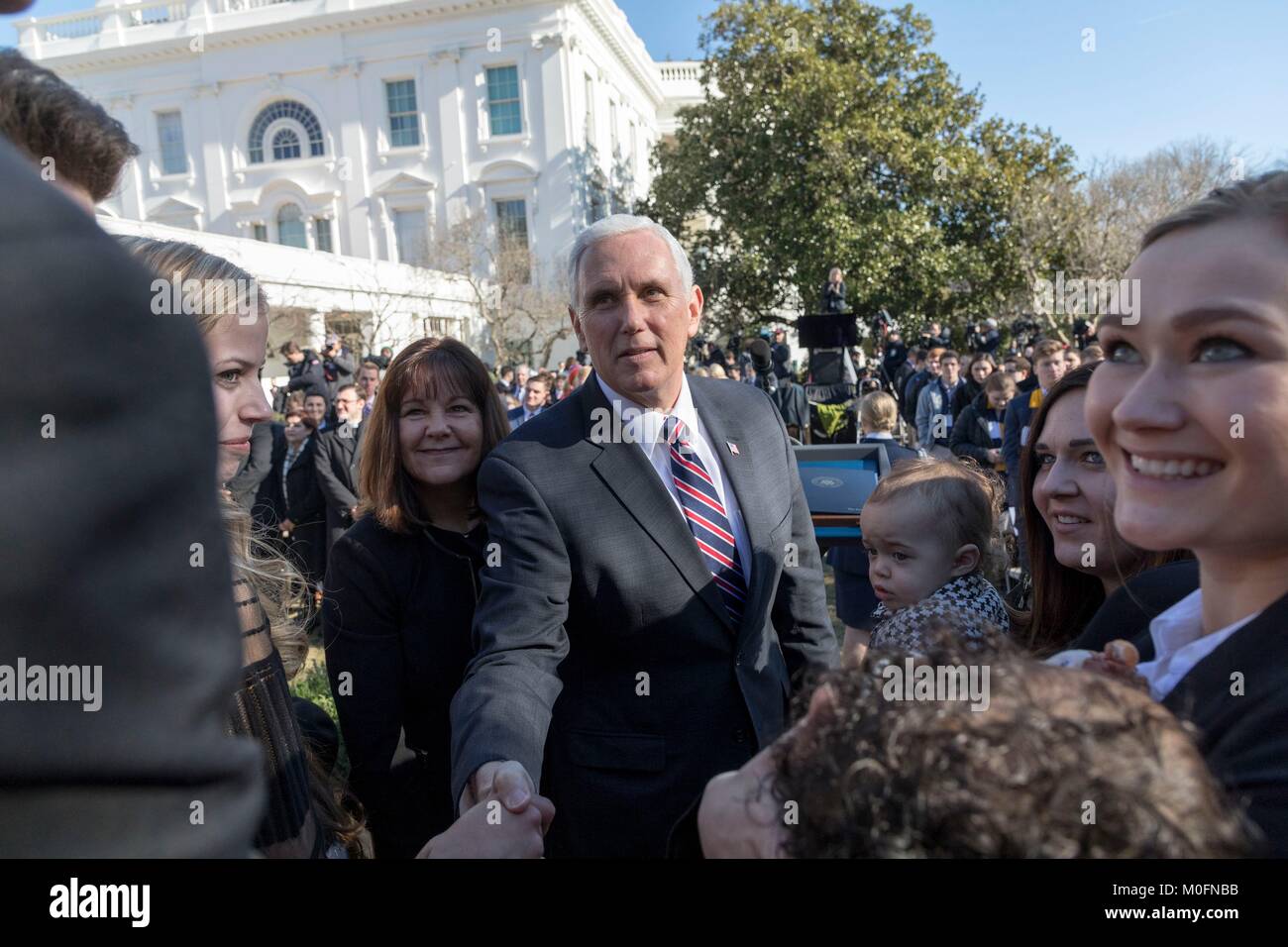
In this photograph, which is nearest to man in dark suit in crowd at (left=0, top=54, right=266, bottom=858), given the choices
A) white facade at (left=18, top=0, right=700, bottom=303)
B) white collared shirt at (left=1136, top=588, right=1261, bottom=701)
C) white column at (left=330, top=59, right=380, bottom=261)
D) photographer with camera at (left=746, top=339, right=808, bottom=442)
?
white collared shirt at (left=1136, top=588, right=1261, bottom=701)

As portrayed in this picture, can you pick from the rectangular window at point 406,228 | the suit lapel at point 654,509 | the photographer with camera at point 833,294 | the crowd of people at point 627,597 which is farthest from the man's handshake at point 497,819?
the rectangular window at point 406,228

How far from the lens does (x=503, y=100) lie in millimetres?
33375

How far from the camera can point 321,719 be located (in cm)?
213

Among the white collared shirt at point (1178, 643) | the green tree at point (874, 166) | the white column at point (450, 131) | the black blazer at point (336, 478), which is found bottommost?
the white collared shirt at point (1178, 643)

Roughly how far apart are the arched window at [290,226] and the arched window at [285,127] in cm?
231

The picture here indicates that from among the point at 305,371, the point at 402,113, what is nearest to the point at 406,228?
the point at 402,113

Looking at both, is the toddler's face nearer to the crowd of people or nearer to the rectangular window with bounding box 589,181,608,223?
the crowd of people

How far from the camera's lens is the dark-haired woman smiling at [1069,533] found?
203 cm

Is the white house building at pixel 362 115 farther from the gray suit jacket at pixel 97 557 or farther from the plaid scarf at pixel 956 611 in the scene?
the gray suit jacket at pixel 97 557

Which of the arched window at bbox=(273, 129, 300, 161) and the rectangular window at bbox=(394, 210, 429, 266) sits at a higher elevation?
the arched window at bbox=(273, 129, 300, 161)

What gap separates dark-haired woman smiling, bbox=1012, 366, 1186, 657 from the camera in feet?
6.67
